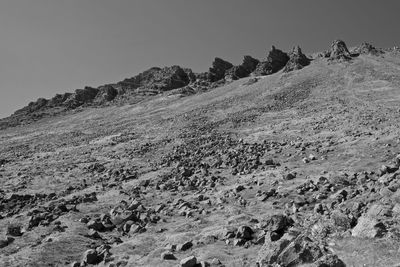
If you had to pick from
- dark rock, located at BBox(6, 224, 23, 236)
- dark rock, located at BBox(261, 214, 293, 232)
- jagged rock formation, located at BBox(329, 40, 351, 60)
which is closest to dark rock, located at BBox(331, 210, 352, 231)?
dark rock, located at BBox(261, 214, 293, 232)

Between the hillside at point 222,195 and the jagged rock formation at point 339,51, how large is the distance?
50.2 m

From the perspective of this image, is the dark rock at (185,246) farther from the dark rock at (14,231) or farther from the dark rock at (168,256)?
the dark rock at (14,231)

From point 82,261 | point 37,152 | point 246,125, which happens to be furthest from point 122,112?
point 82,261

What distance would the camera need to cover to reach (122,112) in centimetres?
9094

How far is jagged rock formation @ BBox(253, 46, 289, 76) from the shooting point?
4353 inches

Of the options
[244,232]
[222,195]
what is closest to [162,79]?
[222,195]

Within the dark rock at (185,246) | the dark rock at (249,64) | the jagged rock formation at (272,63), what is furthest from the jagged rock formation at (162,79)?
the dark rock at (185,246)

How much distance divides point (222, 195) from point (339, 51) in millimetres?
91517

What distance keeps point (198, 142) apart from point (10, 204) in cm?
1709

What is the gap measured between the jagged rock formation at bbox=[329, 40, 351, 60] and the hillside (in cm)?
5016

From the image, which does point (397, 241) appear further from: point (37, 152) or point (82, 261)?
point (37, 152)

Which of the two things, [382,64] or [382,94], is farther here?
[382,64]

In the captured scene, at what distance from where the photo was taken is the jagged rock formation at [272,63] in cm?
11056

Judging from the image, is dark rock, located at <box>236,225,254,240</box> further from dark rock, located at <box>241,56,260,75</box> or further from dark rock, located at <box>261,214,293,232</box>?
dark rock, located at <box>241,56,260,75</box>
